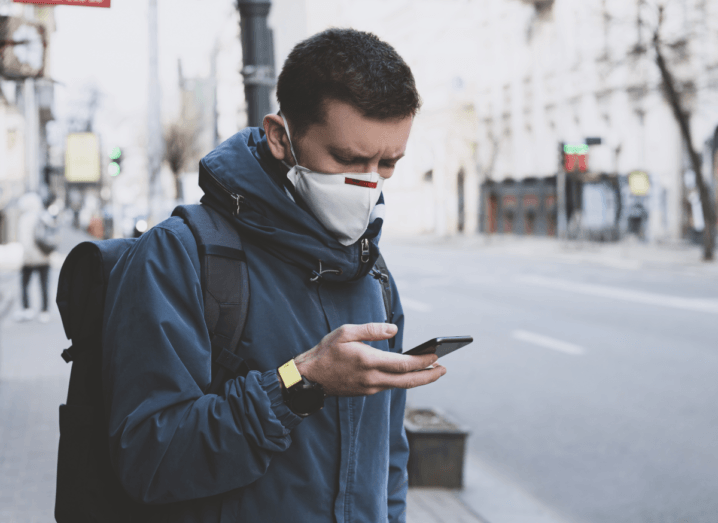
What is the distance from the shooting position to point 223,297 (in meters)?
1.53

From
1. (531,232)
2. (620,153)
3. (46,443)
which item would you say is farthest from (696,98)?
(46,443)

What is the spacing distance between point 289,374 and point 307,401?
6 cm

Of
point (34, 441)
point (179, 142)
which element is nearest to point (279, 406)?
point (34, 441)

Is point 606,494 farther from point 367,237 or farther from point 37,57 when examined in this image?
point 37,57

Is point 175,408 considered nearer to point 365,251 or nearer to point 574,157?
point 365,251

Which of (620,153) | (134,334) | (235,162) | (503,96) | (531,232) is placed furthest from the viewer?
(503,96)

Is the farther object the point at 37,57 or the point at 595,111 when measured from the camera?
the point at 595,111

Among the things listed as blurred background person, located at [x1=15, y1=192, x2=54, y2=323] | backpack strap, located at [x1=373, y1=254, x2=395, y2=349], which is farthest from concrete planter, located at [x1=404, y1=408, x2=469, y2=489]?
blurred background person, located at [x1=15, y1=192, x2=54, y2=323]

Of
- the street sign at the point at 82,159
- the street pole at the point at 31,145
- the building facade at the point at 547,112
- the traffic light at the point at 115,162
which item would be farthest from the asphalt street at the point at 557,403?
the street pole at the point at 31,145

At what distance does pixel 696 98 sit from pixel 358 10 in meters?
37.0

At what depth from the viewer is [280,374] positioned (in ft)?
4.75

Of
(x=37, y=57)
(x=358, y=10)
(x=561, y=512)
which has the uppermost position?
(x=358, y=10)

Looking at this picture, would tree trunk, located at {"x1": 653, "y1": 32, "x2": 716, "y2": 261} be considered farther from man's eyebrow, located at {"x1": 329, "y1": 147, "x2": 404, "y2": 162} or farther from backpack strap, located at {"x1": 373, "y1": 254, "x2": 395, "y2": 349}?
man's eyebrow, located at {"x1": 329, "y1": 147, "x2": 404, "y2": 162}

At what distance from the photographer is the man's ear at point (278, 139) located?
1.70 meters
